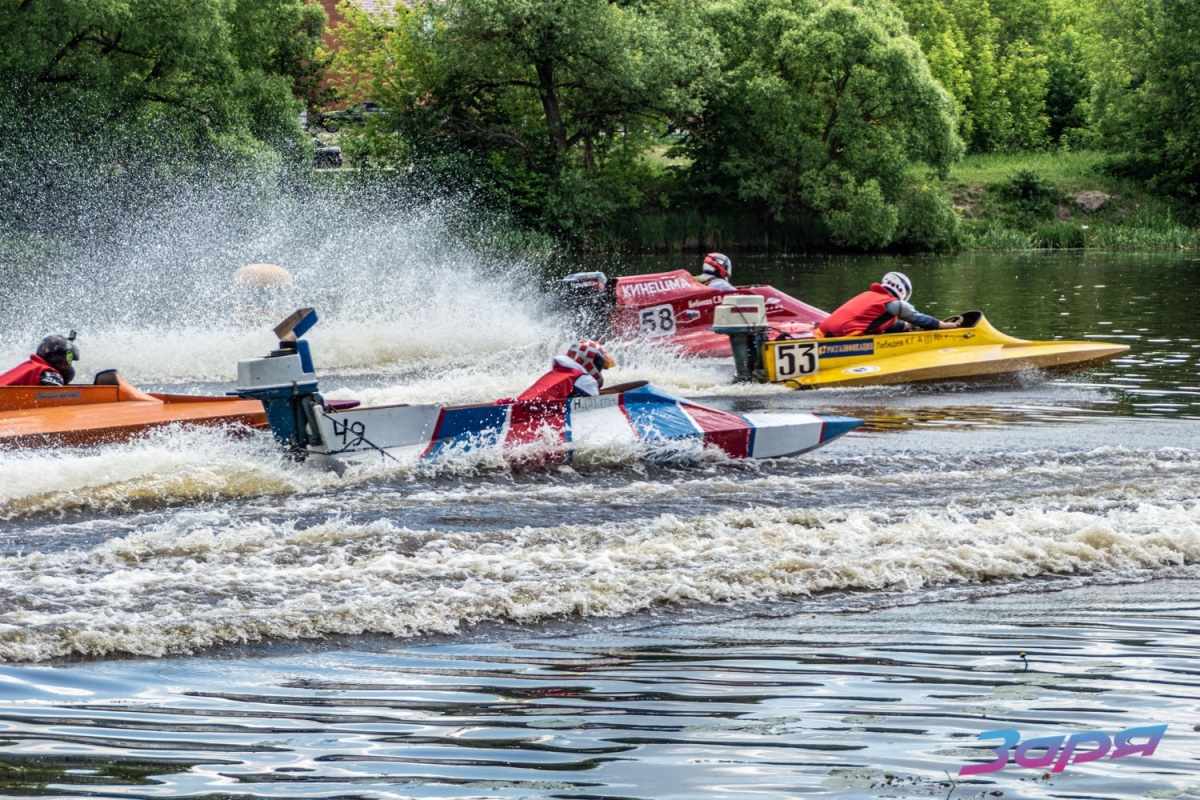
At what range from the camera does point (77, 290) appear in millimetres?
25078

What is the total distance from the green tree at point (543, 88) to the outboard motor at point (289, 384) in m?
28.6

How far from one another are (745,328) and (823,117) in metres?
26.2

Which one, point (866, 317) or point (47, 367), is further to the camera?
point (866, 317)

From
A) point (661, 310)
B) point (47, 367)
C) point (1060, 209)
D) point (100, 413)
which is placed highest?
point (1060, 209)

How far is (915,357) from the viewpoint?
16516 millimetres

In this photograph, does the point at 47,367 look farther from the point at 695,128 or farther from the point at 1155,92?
the point at 1155,92

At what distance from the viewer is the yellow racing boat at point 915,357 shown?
16234mm

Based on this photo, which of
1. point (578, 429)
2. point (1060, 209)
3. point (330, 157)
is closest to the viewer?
point (578, 429)

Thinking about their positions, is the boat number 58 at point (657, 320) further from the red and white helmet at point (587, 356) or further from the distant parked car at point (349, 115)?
the distant parked car at point (349, 115)

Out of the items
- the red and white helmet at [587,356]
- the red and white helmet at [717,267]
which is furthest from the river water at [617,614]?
the red and white helmet at [717,267]

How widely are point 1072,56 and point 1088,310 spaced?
115 ft

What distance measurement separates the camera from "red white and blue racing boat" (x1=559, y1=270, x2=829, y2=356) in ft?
61.5

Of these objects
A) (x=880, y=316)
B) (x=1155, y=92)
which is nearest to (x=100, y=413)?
(x=880, y=316)

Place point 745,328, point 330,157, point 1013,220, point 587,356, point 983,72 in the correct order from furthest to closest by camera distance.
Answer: point 983,72, point 1013,220, point 330,157, point 745,328, point 587,356
